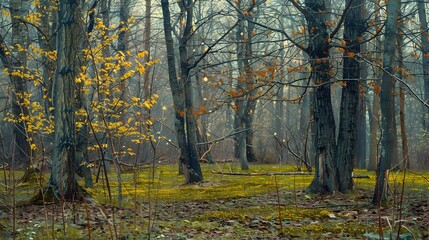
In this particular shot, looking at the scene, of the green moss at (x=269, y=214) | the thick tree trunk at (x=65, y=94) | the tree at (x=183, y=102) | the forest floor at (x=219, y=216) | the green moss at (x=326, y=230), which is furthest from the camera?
the tree at (x=183, y=102)

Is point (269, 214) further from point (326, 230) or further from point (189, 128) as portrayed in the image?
point (189, 128)

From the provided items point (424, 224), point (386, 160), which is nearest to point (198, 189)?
point (386, 160)

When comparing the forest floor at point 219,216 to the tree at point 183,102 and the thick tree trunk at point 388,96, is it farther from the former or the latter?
the tree at point 183,102

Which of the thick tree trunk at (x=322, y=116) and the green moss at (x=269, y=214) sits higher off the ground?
the thick tree trunk at (x=322, y=116)

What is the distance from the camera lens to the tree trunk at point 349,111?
9.26m

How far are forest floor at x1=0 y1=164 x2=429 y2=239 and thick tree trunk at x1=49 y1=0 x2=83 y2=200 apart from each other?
54cm

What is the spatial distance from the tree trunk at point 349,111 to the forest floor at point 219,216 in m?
0.46

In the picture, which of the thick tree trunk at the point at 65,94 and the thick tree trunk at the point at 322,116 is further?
the thick tree trunk at the point at 322,116

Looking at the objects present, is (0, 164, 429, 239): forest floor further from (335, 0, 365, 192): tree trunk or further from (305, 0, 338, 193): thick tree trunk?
(335, 0, 365, 192): tree trunk

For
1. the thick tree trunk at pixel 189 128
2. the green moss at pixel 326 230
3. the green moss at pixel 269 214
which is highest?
the thick tree trunk at pixel 189 128

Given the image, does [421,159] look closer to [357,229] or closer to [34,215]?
[357,229]

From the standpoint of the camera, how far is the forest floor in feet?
18.2

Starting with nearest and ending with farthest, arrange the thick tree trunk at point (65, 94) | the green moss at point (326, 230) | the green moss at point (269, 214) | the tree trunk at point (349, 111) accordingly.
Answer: the green moss at point (326, 230) < the green moss at point (269, 214) < the thick tree trunk at point (65, 94) < the tree trunk at point (349, 111)

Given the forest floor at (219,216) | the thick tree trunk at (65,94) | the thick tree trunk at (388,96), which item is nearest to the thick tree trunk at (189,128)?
the forest floor at (219,216)
